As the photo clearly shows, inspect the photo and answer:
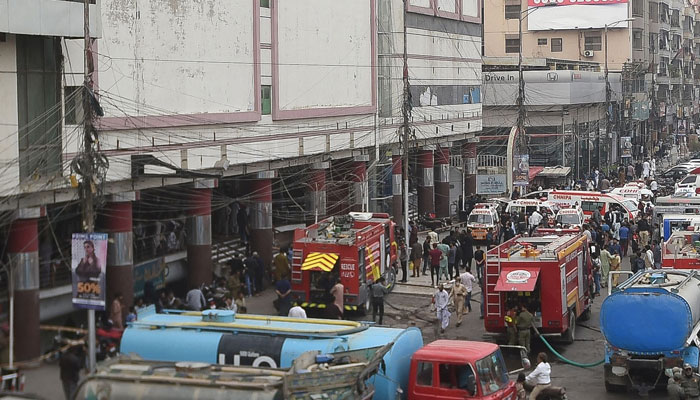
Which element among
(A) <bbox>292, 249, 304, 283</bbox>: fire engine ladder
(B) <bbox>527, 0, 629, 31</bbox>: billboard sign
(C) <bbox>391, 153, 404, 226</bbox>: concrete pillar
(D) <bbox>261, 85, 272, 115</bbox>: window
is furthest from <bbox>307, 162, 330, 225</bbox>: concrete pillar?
(B) <bbox>527, 0, 629, 31</bbox>: billboard sign

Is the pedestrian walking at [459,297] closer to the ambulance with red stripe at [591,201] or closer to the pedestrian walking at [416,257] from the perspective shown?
the pedestrian walking at [416,257]

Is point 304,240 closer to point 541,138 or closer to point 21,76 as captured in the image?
point 21,76

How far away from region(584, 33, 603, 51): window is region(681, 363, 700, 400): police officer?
80.2 meters

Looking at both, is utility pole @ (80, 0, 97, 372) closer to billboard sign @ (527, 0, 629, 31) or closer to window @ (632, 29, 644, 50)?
billboard sign @ (527, 0, 629, 31)

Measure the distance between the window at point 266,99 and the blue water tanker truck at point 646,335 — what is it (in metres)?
18.0

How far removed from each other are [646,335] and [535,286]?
4.40m

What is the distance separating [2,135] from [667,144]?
318 feet

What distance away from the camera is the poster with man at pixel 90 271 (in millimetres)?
21406

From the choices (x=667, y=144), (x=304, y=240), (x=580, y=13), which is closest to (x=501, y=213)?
(x=304, y=240)

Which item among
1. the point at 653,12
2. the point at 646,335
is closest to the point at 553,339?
the point at 646,335

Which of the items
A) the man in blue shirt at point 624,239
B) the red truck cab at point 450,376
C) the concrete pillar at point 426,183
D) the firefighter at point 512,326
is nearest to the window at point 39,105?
the firefighter at point 512,326

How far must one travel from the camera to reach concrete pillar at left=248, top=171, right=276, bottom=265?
38.9 metres

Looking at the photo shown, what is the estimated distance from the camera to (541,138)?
77.3 meters

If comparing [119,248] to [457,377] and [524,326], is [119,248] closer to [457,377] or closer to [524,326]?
[524,326]
